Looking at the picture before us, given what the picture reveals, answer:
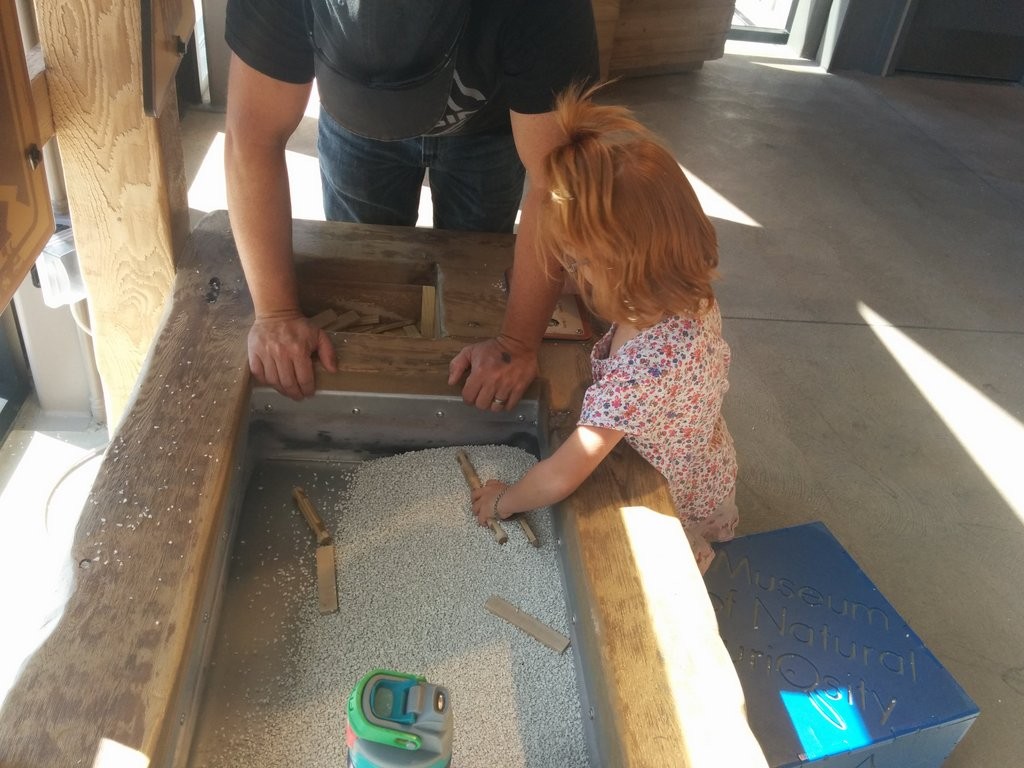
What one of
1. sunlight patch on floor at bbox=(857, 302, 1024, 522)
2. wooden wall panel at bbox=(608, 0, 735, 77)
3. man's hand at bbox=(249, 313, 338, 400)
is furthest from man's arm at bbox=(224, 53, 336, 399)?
wooden wall panel at bbox=(608, 0, 735, 77)

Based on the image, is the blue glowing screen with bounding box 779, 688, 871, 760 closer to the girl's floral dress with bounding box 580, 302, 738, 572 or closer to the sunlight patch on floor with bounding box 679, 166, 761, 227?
the girl's floral dress with bounding box 580, 302, 738, 572

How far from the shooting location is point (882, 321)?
2988mm

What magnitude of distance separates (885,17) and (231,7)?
5.13 metres

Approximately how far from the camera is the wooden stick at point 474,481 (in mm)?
1246

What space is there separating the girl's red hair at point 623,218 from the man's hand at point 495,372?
212mm

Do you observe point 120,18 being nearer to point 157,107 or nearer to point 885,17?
point 157,107

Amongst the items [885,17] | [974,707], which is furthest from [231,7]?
[885,17]

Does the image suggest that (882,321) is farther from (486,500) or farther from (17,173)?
(17,173)

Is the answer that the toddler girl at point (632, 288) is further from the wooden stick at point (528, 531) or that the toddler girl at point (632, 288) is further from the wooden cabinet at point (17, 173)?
the wooden cabinet at point (17, 173)

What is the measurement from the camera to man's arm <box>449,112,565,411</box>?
125 centimetres

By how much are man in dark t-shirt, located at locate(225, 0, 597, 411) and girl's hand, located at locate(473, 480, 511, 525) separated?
13 cm

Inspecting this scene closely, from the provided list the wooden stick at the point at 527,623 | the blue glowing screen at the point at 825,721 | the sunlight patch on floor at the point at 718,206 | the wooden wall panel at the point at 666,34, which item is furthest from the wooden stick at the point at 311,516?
the wooden wall panel at the point at 666,34

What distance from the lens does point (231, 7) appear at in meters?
1.17

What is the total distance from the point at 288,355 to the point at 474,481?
1.10ft
